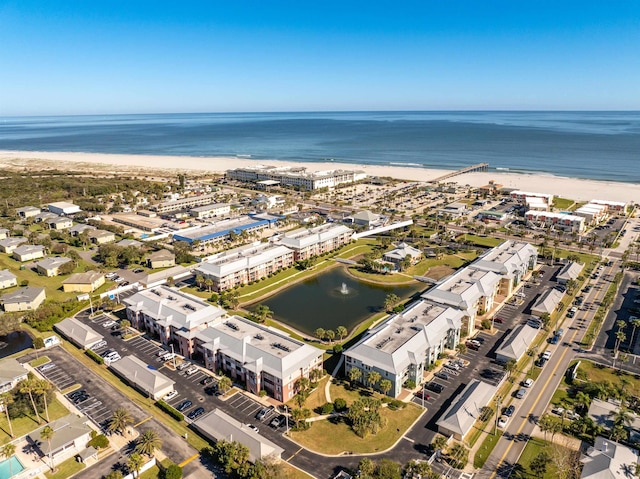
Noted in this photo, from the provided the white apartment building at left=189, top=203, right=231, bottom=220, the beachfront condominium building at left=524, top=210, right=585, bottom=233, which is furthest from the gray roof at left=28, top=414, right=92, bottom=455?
the beachfront condominium building at left=524, top=210, right=585, bottom=233

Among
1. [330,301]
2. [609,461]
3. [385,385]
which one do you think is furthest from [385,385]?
[330,301]

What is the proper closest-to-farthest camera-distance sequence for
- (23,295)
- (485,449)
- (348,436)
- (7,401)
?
(485,449)
(348,436)
(7,401)
(23,295)

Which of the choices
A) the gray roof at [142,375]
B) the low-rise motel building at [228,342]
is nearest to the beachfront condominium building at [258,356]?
the low-rise motel building at [228,342]

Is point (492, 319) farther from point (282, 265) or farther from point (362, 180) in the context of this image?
point (362, 180)

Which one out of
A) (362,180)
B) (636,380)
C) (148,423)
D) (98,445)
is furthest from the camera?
(362,180)

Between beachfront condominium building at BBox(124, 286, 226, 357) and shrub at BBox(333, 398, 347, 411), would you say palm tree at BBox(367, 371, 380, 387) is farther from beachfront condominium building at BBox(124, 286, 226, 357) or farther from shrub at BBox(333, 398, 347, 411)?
beachfront condominium building at BBox(124, 286, 226, 357)

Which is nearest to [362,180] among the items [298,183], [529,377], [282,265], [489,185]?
[298,183]

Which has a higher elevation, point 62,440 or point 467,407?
point 467,407

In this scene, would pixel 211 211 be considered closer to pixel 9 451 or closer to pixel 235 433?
pixel 9 451
